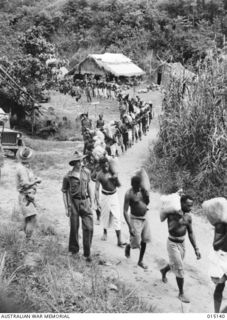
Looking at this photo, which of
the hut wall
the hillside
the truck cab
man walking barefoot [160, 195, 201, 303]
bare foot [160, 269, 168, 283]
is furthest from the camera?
the hillside

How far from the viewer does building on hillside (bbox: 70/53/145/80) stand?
20.8 meters

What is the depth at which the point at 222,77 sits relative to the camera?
9.73m

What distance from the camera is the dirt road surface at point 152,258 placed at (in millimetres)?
5118

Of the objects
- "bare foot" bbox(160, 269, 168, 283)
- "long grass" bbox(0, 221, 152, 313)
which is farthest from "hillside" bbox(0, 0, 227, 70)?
"long grass" bbox(0, 221, 152, 313)

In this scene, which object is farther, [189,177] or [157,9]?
[157,9]

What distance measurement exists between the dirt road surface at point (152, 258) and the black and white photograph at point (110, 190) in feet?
0.07

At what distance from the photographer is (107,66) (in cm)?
2080

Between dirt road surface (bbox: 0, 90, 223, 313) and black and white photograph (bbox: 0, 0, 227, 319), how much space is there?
2cm

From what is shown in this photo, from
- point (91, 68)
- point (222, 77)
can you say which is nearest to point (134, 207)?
point (222, 77)

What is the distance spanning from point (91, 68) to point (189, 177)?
13.3 metres

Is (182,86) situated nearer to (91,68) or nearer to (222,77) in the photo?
(222,77)

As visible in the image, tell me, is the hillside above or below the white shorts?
above

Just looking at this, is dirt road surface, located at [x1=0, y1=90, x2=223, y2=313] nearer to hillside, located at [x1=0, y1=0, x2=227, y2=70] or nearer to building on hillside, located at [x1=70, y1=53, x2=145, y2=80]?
building on hillside, located at [x1=70, y1=53, x2=145, y2=80]

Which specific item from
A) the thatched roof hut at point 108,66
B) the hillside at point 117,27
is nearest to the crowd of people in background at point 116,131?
the thatched roof hut at point 108,66
